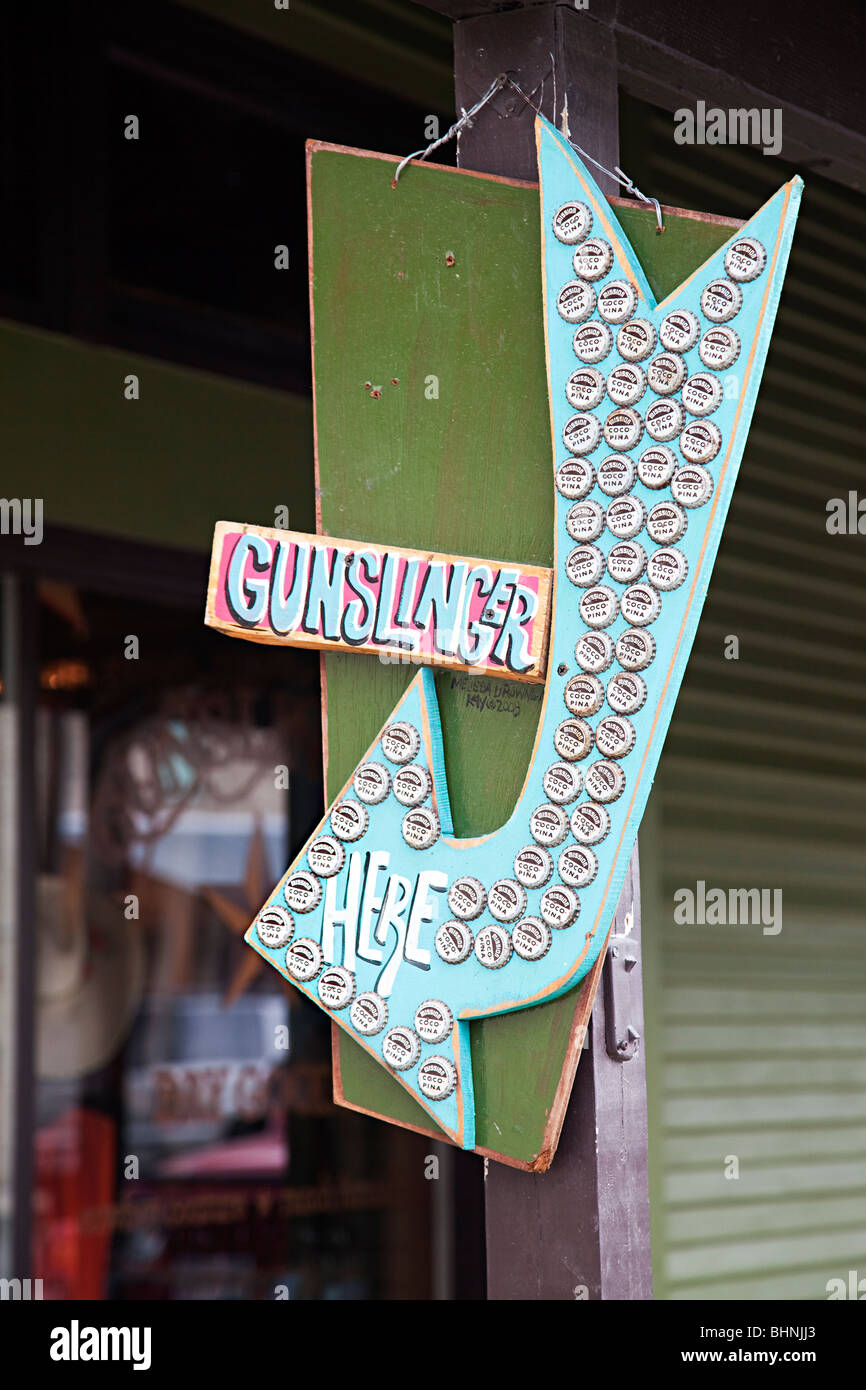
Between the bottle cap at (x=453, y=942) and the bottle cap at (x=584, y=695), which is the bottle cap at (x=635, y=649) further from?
the bottle cap at (x=453, y=942)

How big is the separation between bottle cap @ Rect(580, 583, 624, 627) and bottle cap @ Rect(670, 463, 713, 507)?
0.44ft

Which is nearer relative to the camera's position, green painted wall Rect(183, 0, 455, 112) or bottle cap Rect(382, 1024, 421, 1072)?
bottle cap Rect(382, 1024, 421, 1072)

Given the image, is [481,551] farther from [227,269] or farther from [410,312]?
[227,269]

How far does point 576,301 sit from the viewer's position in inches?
71.8

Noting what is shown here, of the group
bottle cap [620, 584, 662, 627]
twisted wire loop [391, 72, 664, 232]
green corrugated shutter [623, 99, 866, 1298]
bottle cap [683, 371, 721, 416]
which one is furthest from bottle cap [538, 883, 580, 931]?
green corrugated shutter [623, 99, 866, 1298]

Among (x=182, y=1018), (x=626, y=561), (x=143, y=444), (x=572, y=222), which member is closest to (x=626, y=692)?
(x=626, y=561)

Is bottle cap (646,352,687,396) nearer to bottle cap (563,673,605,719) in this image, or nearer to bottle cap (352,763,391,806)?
bottle cap (563,673,605,719)

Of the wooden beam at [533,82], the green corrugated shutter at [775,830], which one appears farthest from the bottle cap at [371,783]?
the green corrugated shutter at [775,830]

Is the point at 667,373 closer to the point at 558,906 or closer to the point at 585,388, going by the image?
the point at 585,388

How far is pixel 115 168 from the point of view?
14.4 ft

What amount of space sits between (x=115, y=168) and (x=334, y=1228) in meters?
3.47

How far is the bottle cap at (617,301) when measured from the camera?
1.79 meters

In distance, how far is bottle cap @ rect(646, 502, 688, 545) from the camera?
5.67ft

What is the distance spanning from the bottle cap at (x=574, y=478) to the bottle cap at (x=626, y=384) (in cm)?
8
